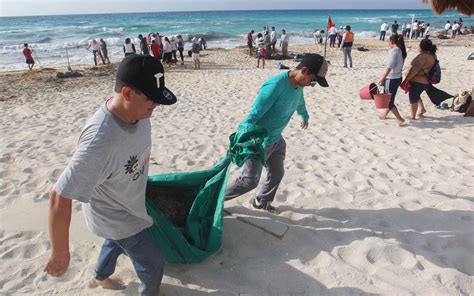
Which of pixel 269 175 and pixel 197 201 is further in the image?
pixel 269 175

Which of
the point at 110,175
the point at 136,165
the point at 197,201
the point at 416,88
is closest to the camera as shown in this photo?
the point at 110,175

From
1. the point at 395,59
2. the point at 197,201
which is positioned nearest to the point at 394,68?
the point at 395,59

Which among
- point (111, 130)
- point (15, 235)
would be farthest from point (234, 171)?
point (111, 130)

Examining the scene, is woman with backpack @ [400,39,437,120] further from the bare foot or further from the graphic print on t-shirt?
the bare foot

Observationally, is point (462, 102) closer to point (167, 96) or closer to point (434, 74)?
point (434, 74)

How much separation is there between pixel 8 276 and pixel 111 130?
1.70 m

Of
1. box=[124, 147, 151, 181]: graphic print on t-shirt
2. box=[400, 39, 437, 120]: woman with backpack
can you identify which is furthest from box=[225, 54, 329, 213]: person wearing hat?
box=[400, 39, 437, 120]: woman with backpack

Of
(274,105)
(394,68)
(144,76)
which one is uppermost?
(144,76)

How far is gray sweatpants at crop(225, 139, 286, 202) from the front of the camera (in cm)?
287

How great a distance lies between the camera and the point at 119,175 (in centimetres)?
181

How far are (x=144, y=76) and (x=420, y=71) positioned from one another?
222 inches

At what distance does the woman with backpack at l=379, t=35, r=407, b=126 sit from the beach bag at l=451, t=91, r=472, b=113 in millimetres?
1383

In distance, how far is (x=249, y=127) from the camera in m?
2.68

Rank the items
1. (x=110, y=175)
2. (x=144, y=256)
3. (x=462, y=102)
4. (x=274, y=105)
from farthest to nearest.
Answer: (x=462, y=102) < (x=274, y=105) < (x=144, y=256) < (x=110, y=175)
